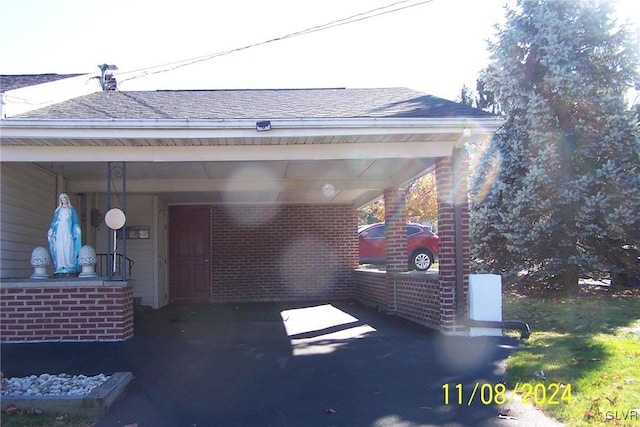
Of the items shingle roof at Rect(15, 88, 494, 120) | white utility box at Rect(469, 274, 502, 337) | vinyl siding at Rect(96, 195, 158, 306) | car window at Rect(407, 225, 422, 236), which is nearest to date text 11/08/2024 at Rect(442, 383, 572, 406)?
white utility box at Rect(469, 274, 502, 337)

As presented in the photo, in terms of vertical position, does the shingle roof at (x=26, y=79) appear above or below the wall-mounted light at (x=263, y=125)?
above

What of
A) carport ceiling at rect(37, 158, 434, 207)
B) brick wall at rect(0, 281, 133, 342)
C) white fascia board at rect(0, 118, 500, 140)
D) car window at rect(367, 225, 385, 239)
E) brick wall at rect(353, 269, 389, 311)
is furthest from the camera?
car window at rect(367, 225, 385, 239)

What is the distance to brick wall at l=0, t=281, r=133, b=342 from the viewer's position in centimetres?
778

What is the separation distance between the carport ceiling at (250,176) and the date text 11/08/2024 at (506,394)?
4.15 m

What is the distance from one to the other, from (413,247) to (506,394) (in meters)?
12.6

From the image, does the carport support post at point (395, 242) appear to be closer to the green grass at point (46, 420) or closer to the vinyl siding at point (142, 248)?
the vinyl siding at point (142, 248)

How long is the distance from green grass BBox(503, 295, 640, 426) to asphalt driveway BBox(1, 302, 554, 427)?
0.29m

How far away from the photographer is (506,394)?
17.6 ft

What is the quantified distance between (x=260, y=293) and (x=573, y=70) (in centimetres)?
900

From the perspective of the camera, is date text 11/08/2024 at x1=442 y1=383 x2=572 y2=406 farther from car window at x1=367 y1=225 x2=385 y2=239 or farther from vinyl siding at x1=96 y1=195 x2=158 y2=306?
car window at x1=367 y1=225 x2=385 y2=239

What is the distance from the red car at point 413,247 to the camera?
18.0 metres

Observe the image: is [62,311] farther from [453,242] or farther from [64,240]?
[453,242]

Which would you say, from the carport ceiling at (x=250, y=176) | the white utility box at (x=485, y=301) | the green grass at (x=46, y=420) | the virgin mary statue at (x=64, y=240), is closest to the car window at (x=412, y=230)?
the carport ceiling at (x=250, y=176)

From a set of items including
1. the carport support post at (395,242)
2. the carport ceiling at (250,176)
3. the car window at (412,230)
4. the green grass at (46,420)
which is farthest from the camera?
the car window at (412,230)
